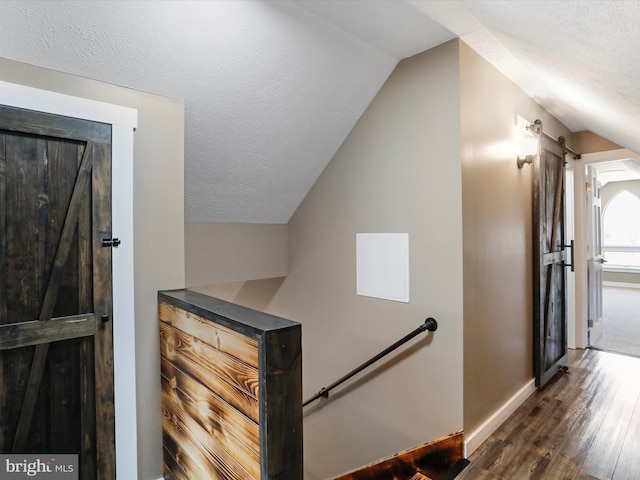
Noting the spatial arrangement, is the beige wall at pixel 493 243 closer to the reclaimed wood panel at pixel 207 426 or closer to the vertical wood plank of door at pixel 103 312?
the reclaimed wood panel at pixel 207 426

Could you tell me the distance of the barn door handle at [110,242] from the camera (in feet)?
5.45

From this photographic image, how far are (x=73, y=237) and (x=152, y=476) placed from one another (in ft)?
4.06

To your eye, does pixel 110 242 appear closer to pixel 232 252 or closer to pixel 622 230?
pixel 232 252

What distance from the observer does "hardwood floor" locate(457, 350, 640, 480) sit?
2045 mm

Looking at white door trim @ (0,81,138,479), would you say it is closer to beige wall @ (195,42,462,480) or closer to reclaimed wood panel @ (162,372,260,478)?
reclaimed wood panel @ (162,372,260,478)

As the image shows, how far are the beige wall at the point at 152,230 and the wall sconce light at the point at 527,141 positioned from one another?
253cm

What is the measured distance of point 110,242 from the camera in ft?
5.49

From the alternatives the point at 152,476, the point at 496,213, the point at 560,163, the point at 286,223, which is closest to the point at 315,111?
the point at 286,223

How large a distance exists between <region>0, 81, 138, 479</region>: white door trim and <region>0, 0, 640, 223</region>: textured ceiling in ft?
0.73

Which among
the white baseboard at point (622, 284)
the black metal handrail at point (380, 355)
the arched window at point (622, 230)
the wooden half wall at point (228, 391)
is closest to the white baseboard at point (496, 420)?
the black metal handrail at point (380, 355)

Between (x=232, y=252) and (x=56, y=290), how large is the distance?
1.66m

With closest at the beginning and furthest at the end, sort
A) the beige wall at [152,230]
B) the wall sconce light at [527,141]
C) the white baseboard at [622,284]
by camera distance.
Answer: the beige wall at [152,230] → the wall sconce light at [527,141] → the white baseboard at [622,284]

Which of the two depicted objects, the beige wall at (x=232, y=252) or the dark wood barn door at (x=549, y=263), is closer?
the beige wall at (x=232, y=252)

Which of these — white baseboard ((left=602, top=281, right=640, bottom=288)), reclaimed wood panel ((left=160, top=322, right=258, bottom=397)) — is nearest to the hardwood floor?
reclaimed wood panel ((left=160, top=322, right=258, bottom=397))
